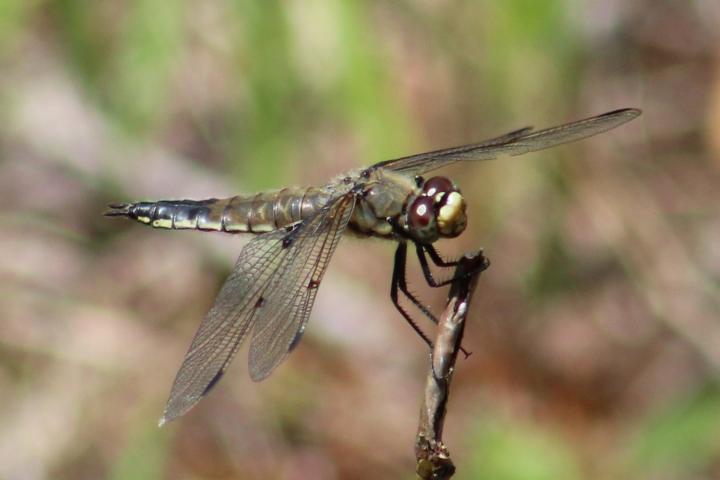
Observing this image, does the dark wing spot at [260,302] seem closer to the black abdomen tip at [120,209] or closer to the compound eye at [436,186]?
the compound eye at [436,186]

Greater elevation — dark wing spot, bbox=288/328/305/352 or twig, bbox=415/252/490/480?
dark wing spot, bbox=288/328/305/352

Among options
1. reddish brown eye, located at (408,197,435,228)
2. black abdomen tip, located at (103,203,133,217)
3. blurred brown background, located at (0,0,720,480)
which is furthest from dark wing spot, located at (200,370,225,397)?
blurred brown background, located at (0,0,720,480)

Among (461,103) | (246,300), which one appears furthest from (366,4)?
(461,103)

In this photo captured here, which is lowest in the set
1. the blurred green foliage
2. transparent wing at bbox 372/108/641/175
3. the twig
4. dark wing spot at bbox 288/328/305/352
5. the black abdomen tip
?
the twig

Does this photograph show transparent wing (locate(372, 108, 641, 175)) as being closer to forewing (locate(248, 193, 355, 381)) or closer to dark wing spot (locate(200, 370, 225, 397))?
forewing (locate(248, 193, 355, 381))

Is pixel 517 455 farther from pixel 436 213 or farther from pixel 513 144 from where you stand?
pixel 436 213

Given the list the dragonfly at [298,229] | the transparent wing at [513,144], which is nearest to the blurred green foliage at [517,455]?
the dragonfly at [298,229]

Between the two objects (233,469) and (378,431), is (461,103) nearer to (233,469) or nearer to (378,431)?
(378,431)

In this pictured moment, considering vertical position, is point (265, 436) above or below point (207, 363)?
above
